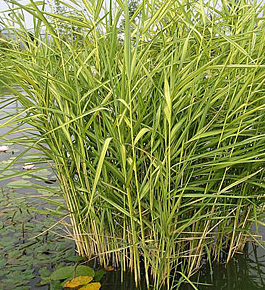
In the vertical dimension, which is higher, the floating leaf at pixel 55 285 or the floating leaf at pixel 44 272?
the floating leaf at pixel 44 272

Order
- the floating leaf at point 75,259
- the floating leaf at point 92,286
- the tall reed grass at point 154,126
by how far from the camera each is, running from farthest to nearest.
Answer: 1. the floating leaf at point 75,259
2. the floating leaf at point 92,286
3. the tall reed grass at point 154,126

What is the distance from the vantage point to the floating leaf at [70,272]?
116cm

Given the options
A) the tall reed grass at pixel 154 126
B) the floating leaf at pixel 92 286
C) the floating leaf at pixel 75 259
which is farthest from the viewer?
the floating leaf at pixel 75 259

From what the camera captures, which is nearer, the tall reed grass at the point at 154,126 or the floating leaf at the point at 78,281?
the tall reed grass at the point at 154,126

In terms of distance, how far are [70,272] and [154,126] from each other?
0.58 metres

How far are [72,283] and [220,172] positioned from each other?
22.3 inches

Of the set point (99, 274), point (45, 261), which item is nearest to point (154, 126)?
point (99, 274)

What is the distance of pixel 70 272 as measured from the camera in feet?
3.85

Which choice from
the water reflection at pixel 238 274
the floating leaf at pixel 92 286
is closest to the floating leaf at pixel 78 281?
the floating leaf at pixel 92 286

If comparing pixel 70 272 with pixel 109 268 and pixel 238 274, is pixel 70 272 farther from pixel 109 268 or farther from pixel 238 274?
pixel 238 274

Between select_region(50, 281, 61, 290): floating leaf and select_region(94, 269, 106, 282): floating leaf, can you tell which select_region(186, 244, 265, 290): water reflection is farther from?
select_region(50, 281, 61, 290): floating leaf

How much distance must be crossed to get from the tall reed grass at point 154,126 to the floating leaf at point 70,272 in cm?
6

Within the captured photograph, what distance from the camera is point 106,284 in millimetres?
1156

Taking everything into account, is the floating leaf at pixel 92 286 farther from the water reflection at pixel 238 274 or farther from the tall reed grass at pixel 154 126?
the water reflection at pixel 238 274
